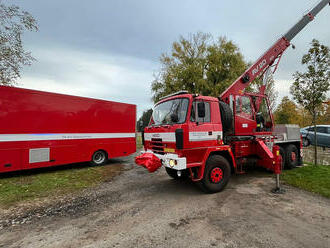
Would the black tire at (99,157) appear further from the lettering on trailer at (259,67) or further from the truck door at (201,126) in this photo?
the lettering on trailer at (259,67)

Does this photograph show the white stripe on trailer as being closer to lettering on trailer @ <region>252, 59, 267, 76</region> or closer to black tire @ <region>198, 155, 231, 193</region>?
black tire @ <region>198, 155, 231, 193</region>

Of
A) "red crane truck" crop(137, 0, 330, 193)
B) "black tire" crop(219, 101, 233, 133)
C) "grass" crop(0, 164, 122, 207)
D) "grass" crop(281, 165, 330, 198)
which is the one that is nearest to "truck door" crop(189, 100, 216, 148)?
"red crane truck" crop(137, 0, 330, 193)

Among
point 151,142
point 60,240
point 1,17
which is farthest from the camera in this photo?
point 1,17

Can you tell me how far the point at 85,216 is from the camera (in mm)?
3453

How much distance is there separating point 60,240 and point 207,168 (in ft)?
10.6

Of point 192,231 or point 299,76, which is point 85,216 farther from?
point 299,76

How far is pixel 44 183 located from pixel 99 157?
295 cm

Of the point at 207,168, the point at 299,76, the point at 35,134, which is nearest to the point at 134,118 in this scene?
the point at 35,134

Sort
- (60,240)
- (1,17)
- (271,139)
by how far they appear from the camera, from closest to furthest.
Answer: (60,240)
(271,139)
(1,17)

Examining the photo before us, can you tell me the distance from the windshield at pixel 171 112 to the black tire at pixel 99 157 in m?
4.30

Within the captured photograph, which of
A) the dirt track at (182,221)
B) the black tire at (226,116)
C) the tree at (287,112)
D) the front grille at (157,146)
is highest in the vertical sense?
the tree at (287,112)

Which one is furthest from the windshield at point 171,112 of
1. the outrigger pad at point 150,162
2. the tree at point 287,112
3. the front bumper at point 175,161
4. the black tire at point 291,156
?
the tree at point 287,112

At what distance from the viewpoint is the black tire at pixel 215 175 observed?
4323 millimetres

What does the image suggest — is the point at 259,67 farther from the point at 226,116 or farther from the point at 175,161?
the point at 175,161
